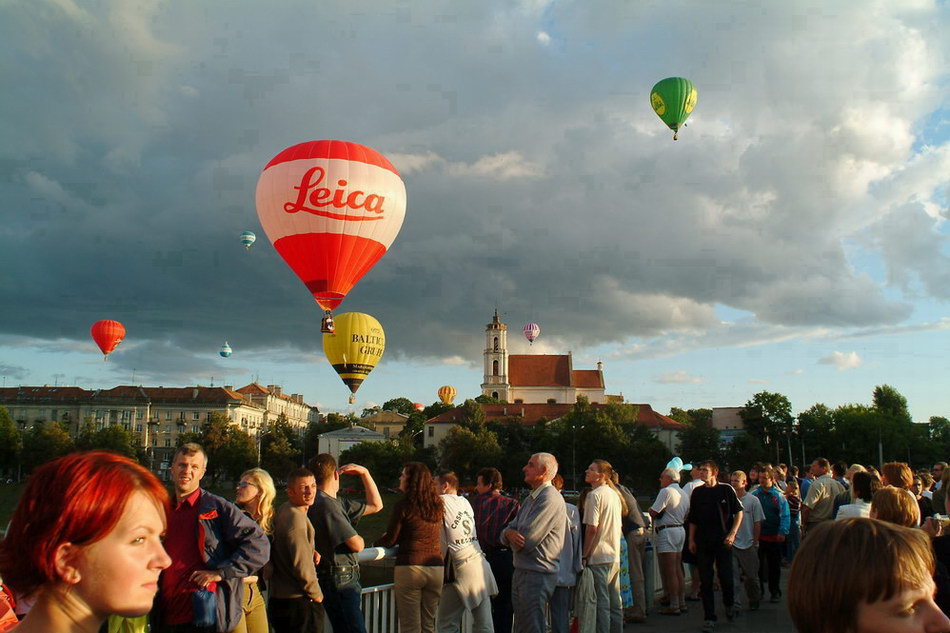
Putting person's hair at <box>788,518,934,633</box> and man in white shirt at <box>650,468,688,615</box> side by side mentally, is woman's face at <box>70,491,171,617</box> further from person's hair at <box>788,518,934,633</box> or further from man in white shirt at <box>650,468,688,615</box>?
man in white shirt at <box>650,468,688,615</box>

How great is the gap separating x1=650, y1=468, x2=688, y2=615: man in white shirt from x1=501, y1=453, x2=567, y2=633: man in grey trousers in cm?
355

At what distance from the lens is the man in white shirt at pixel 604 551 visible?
799 centimetres

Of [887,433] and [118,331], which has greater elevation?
[118,331]

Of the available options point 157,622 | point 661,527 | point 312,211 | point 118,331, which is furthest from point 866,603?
point 118,331

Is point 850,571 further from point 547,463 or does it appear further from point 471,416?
point 471,416

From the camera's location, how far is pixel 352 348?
41.9 metres

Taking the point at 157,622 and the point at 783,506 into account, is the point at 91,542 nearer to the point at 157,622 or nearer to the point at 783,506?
the point at 157,622

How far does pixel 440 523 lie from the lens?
22.5 feet

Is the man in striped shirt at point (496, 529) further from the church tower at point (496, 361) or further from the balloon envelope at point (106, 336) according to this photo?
the church tower at point (496, 361)

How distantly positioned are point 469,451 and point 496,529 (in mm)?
72599

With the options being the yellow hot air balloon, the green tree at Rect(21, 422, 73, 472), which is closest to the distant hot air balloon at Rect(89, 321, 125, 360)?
A: the yellow hot air balloon

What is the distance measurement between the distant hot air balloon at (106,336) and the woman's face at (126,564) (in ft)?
200

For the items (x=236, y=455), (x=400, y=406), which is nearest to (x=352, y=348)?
(x=236, y=455)

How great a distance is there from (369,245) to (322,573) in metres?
17.6
